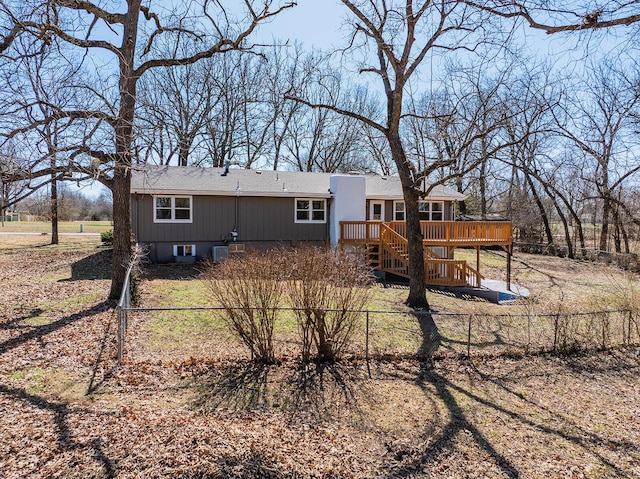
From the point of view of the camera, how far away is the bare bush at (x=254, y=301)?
20.1 ft

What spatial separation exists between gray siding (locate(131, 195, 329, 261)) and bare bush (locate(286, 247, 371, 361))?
366 inches

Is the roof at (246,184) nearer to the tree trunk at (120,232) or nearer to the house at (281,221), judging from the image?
the house at (281,221)

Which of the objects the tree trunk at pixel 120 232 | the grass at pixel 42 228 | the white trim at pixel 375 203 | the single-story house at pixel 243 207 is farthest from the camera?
the grass at pixel 42 228

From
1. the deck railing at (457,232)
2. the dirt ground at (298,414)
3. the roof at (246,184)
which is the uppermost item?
the roof at (246,184)

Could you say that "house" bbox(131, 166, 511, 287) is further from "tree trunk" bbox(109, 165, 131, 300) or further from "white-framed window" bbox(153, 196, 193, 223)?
"tree trunk" bbox(109, 165, 131, 300)

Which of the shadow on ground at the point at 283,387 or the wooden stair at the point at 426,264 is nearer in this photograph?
the shadow on ground at the point at 283,387

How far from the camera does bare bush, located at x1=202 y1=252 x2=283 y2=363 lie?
6.12 metres

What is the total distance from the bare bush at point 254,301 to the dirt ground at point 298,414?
412 mm

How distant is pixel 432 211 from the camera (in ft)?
64.8

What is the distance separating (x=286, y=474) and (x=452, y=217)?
1841 cm

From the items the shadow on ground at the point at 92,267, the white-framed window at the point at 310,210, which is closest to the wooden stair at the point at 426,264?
the white-framed window at the point at 310,210

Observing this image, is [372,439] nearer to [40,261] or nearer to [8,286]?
[8,286]

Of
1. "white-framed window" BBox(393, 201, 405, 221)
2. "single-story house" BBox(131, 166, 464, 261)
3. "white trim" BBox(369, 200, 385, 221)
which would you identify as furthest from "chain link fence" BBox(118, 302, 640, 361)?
"white-framed window" BBox(393, 201, 405, 221)

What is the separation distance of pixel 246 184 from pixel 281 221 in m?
2.29
